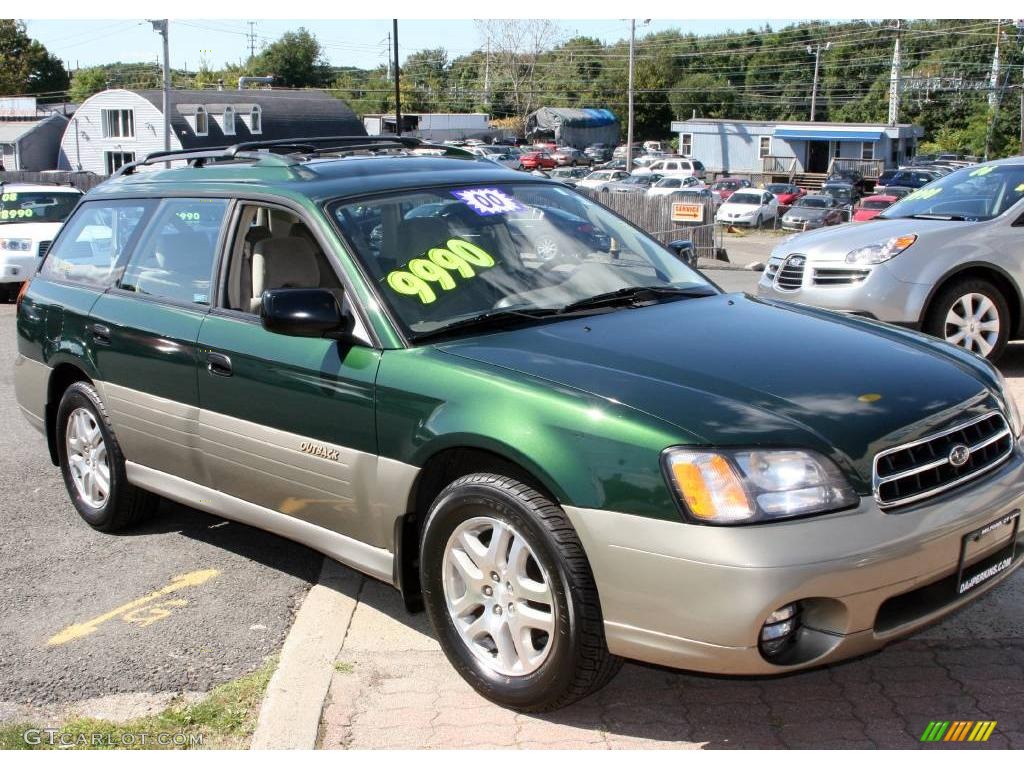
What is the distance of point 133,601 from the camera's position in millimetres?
4852

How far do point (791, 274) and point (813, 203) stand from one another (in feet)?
111

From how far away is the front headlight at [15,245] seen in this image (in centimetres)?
1636

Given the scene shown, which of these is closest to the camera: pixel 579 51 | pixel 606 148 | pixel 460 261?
pixel 460 261

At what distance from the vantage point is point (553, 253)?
449 cm

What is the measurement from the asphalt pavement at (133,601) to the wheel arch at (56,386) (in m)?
0.47

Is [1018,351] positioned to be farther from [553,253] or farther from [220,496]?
[220,496]

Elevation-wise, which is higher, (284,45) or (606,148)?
(284,45)

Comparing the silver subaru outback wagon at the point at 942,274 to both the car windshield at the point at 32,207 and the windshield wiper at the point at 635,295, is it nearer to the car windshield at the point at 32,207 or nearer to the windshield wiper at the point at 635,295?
the windshield wiper at the point at 635,295

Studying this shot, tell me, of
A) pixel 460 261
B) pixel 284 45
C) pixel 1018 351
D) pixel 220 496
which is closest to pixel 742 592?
pixel 460 261

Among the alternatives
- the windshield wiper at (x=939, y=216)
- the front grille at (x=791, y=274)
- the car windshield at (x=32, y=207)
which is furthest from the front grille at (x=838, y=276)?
the car windshield at (x=32, y=207)

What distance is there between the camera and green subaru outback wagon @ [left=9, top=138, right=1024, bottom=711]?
3.12 m

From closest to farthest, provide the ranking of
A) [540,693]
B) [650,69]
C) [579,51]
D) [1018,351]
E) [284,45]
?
[540,693] → [1018,351] → [650,69] → [579,51] → [284,45]

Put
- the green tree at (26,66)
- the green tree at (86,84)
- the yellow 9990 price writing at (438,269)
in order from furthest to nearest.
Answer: the green tree at (86,84), the green tree at (26,66), the yellow 9990 price writing at (438,269)

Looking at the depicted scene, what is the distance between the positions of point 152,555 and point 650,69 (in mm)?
106291
